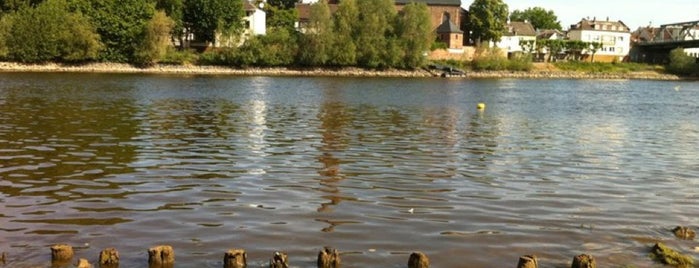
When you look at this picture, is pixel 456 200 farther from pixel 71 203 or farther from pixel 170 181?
pixel 71 203

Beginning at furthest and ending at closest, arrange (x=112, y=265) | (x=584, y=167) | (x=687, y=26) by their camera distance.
Result: (x=687, y=26) < (x=584, y=167) < (x=112, y=265)

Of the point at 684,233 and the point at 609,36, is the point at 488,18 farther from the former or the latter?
the point at 684,233

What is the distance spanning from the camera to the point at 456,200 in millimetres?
18016

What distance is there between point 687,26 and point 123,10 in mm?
155459

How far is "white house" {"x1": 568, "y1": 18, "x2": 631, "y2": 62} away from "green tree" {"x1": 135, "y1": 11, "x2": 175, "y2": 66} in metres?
128

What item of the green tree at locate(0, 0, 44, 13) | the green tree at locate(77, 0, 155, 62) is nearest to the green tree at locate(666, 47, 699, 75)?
the green tree at locate(77, 0, 155, 62)

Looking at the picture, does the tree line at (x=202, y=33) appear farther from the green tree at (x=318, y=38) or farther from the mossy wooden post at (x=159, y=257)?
the mossy wooden post at (x=159, y=257)

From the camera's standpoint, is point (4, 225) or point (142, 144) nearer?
point (4, 225)

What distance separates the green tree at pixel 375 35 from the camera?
133750 mm

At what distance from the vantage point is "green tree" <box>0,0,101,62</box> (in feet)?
361

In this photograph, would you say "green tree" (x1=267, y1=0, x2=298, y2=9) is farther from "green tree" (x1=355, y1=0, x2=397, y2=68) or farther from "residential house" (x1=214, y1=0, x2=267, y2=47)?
"green tree" (x1=355, y1=0, x2=397, y2=68)

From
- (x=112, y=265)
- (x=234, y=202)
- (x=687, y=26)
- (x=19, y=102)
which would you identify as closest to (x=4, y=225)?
(x=112, y=265)

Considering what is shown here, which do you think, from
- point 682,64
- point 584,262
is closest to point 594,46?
point 682,64

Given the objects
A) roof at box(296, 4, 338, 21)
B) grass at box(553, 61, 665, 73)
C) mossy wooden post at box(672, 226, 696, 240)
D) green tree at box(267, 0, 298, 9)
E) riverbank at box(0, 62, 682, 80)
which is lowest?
mossy wooden post at box(672, 226, 696, 240)
